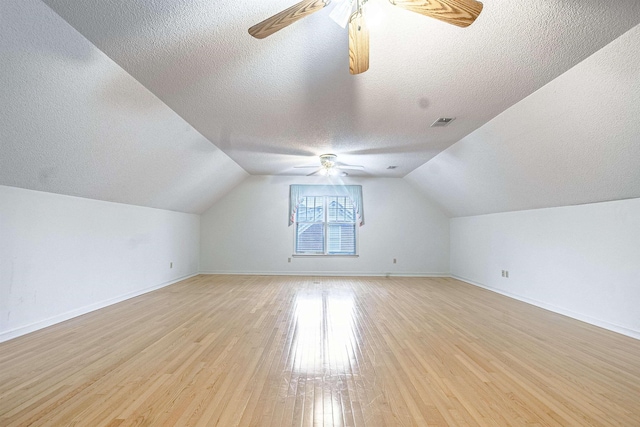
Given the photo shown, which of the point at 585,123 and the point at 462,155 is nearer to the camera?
the point at 585,123

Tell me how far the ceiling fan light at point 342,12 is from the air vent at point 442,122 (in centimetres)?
211

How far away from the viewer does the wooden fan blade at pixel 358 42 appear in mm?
1684

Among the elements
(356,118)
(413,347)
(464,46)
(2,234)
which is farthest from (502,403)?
(2,234)

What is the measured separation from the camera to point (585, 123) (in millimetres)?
2779

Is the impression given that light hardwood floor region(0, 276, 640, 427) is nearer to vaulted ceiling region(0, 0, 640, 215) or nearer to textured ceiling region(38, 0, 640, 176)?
vaulted ceiling region(0, 0, 640, 215)

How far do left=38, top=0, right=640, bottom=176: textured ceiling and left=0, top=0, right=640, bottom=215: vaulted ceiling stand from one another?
0.01 metres

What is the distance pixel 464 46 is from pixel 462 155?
2686mm

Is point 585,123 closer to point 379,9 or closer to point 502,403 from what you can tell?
point 379,9

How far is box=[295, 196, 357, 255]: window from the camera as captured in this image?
751 cm

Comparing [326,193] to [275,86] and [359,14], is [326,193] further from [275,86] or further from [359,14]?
[359,14]

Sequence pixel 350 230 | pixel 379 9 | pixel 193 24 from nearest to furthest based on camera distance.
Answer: pixel 379 9 → pixel 193 24 → pixel 350 230

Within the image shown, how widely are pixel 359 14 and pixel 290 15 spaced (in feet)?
1.24

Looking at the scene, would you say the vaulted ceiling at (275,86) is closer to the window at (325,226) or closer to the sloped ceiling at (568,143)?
the sloped ceiling at (568,143)

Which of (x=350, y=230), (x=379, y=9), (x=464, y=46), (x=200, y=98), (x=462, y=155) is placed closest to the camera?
(x=379, y=9)
